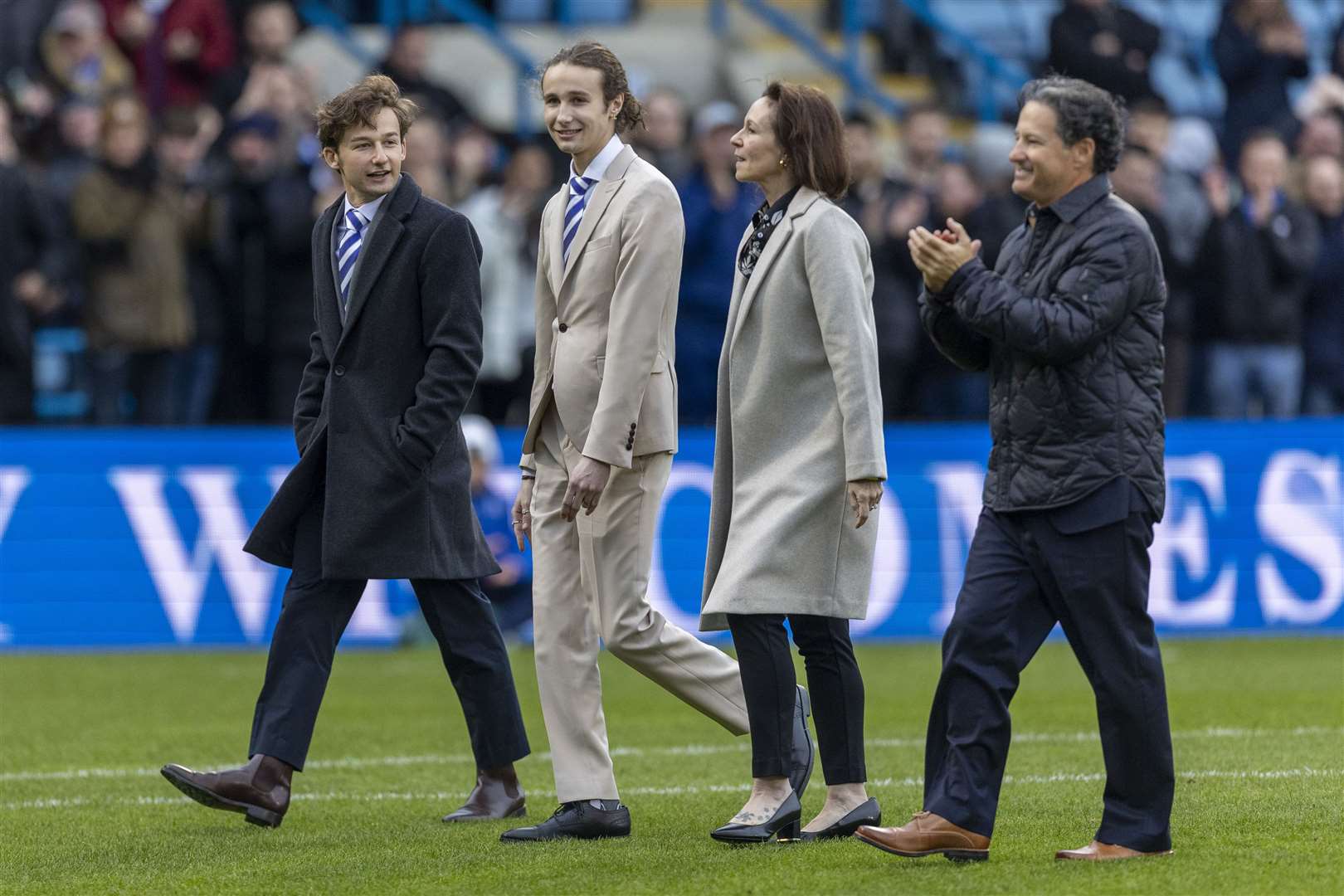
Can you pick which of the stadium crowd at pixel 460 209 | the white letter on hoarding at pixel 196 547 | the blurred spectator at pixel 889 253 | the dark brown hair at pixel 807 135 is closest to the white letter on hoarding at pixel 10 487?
the white letter on hoarding at pixel 196 547

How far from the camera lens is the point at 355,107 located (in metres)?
6.77

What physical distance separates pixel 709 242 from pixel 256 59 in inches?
157

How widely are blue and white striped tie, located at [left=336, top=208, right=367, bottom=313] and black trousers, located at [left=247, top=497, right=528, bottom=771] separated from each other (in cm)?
72

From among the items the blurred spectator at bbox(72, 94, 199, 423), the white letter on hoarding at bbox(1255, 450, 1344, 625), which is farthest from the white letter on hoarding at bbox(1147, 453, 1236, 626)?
the blurred spectator at bbox(72, 94, 199, 423)

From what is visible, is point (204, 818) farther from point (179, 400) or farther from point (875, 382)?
point (179, 400)

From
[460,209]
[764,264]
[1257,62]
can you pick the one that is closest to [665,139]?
[460,209]

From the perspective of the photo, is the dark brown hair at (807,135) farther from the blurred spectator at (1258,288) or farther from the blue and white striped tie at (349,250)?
the blurred spectator at (1258,288)

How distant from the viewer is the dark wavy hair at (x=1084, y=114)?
5.63m

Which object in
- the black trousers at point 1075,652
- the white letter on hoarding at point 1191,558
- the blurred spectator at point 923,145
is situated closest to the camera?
the black trousers at point 1075,652

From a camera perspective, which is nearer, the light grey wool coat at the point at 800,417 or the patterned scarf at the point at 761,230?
the light grey wool coat at the point at 800,417

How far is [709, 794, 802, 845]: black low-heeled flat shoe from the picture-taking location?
609 cm

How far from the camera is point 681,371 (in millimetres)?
13828

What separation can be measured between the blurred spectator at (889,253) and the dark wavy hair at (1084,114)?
793 centimetres

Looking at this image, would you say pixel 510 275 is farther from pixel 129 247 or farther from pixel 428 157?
pixel 129 247
